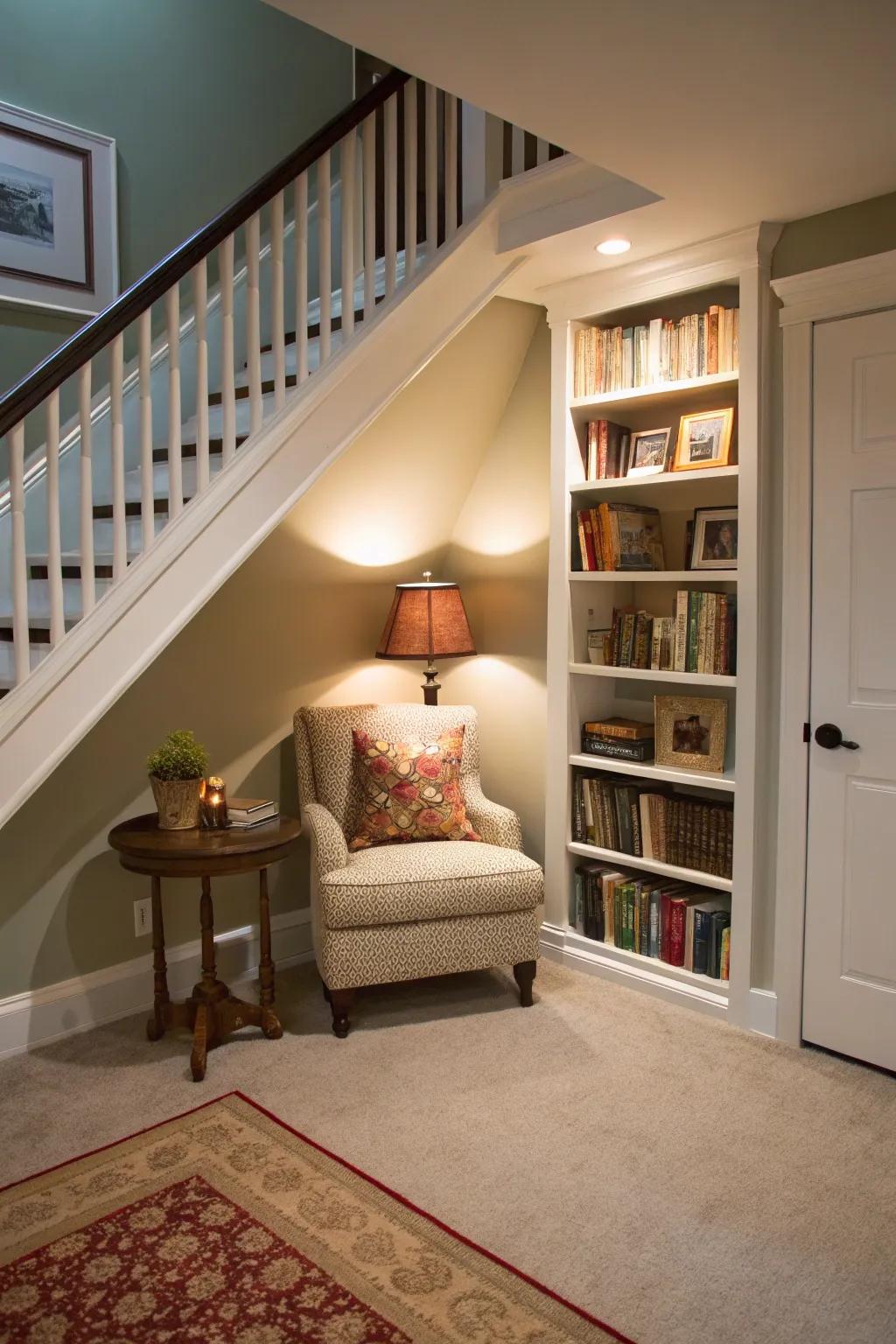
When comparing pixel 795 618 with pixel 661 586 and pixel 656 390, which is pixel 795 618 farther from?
pixel 656 390

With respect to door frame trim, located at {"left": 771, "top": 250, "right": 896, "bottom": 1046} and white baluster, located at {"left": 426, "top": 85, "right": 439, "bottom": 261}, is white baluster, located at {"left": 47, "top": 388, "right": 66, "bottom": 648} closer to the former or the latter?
white baluster, located at {"left": 426, "top": 85, "right": 439, "bottom": 261}

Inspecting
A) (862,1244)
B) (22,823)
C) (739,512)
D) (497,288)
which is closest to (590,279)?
(497,288)

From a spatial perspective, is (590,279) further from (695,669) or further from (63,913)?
(63,913)

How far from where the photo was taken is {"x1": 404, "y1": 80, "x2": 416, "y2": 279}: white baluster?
3.01 metres

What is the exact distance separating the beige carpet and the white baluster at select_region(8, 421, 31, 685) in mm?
1217

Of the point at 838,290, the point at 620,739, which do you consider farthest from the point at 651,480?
the point at 620,739

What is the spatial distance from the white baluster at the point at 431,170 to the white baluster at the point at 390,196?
0.10 meters

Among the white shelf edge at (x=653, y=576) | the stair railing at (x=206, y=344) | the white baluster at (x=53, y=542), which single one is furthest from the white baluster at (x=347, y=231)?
the white shelf edge at (x=653, y=576)

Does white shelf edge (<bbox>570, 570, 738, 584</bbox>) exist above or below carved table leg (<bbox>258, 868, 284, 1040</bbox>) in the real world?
above

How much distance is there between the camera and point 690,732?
11.0 ft

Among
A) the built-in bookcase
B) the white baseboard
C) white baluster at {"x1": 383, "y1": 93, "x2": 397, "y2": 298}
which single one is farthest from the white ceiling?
the white baseboard

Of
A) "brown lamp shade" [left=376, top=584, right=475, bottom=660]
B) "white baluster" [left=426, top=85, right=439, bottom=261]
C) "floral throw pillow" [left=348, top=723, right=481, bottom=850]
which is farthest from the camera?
"brown lamp shade" [left=376, top=584, right=475, bottom=660]

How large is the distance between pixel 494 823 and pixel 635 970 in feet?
2.26

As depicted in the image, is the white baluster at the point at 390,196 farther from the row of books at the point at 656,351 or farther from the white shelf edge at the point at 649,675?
the white shelf edge at the point at 649,675
